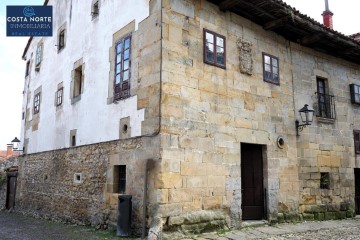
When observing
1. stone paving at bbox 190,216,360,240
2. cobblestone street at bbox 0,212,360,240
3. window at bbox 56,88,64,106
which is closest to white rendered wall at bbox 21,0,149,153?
window at bbox 56,88,64,106

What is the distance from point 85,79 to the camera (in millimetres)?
9328

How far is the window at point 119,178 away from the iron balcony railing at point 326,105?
599 centimetres

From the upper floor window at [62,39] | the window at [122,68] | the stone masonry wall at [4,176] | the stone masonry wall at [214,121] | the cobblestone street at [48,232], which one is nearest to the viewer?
the stone masonry wall at [214,121]

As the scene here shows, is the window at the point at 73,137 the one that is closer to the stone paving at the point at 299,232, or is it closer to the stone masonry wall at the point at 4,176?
the stone paving at the point at 299,232

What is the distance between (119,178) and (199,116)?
2.24 meters

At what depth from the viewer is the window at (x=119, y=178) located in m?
7.38

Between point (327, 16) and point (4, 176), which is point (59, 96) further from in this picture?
point (327, 16)

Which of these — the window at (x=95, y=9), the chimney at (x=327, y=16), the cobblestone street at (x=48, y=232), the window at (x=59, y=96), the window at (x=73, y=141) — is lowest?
the cobblestone street at (x=48, y=232)

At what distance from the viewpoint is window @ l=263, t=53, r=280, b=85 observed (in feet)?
28.0

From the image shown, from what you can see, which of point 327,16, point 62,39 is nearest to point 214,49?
point 62,39

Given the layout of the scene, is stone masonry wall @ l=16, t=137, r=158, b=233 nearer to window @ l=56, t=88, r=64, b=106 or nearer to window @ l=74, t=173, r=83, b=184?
window @ l=74, t=173, r=83, b=184

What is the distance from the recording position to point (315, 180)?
9.16m

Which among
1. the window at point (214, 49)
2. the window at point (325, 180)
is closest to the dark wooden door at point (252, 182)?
the window at point (214, 49)

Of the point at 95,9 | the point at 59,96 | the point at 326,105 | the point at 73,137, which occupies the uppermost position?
the point at 95,9
